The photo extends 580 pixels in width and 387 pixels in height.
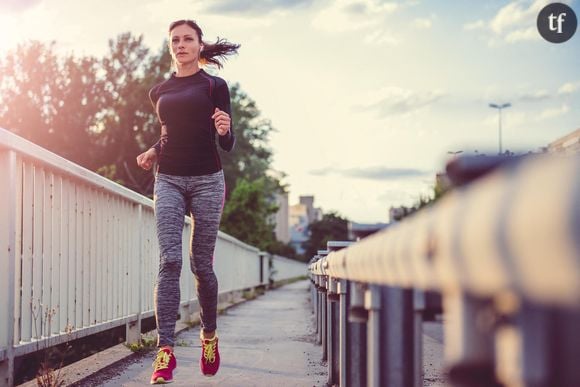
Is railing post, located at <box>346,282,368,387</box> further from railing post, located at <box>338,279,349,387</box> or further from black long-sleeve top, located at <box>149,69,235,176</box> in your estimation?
black long-sleeve top, located at <box>149,69,235,176</box>

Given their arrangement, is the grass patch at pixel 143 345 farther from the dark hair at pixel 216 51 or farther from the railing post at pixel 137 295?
the dark hair at pixel 216 51

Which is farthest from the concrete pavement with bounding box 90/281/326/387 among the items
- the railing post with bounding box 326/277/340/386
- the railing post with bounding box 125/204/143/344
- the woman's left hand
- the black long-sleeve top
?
the woman's left hand

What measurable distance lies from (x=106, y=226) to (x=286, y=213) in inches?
5105

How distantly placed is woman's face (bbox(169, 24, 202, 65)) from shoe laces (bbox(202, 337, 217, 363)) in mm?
1778

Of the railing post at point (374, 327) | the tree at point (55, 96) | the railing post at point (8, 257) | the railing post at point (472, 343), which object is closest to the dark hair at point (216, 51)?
the railing post at point (8, 257)

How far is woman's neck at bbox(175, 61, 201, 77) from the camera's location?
5426mm

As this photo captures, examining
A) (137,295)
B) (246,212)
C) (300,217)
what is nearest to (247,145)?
(246,212)

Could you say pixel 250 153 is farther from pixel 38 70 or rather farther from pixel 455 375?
pixel 455 375

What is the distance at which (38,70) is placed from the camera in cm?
4444

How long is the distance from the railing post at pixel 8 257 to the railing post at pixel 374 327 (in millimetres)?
2318

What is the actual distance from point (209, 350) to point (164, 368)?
591 mm

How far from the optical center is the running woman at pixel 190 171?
502 centimetres

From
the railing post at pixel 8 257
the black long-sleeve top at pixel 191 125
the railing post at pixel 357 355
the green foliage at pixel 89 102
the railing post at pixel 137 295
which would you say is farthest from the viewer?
the green foliage at pixel 89 102

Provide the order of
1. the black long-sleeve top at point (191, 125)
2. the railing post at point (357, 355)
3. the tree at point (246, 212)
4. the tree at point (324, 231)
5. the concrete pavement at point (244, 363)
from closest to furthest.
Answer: the railing post at point (357, 355)
the black long-sleeve top at point (191, 125)
the concrete pavement at point (244, 363)
the tree at point (246, 212)
the tree at point (324, 231)
